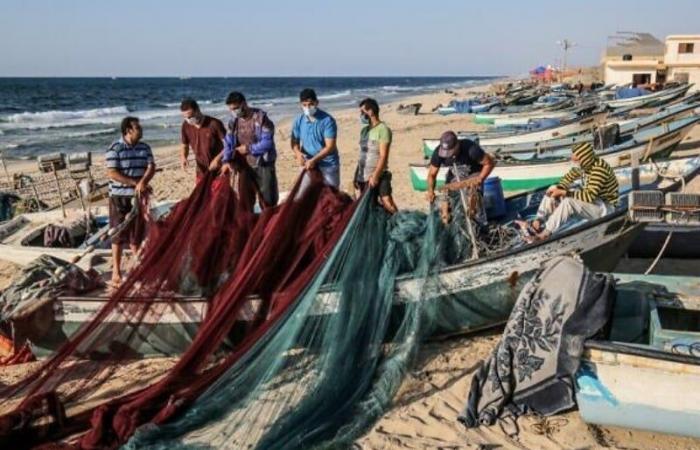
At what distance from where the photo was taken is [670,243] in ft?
27.3

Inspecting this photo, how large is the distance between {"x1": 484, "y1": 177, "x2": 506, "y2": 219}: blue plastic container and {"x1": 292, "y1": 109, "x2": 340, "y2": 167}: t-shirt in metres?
2.03

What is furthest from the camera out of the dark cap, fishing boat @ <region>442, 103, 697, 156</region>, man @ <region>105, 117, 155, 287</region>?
fishing boat @ <region>442, 103, 697, 156</region>

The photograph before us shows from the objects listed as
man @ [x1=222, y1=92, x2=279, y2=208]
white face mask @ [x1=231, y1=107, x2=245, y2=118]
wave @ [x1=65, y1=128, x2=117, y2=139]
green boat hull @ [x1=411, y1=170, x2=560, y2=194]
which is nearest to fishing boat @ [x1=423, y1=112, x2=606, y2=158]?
green boat hull @ [x1=411, y1=170, x2=560, y2=194]

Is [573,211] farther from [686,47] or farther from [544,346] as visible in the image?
[686,47]

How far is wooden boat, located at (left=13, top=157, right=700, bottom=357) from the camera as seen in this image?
5.93 m

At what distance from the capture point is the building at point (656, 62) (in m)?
37.7

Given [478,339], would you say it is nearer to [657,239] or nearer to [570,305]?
[570,305]

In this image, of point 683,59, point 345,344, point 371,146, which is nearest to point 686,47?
point 683,59

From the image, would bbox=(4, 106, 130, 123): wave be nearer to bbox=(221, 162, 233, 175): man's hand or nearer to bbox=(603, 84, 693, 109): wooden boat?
bbox=(603, 84, 693, 109): wooden boat

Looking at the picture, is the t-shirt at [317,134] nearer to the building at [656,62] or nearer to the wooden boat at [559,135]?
the wooden boat at [559,135]

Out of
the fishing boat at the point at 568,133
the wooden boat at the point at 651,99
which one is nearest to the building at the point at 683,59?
the wooden boat at the point at 651,99

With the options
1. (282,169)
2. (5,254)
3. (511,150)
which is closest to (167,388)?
(5,254)

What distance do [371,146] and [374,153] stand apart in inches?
3.4

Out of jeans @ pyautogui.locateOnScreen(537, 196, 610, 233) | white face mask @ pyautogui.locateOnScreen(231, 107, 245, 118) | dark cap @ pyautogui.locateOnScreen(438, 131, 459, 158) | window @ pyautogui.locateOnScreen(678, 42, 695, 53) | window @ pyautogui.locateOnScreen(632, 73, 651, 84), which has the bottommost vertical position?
jeans @ pyautogui.locateOnScreen(537, 196, 610, 233)
